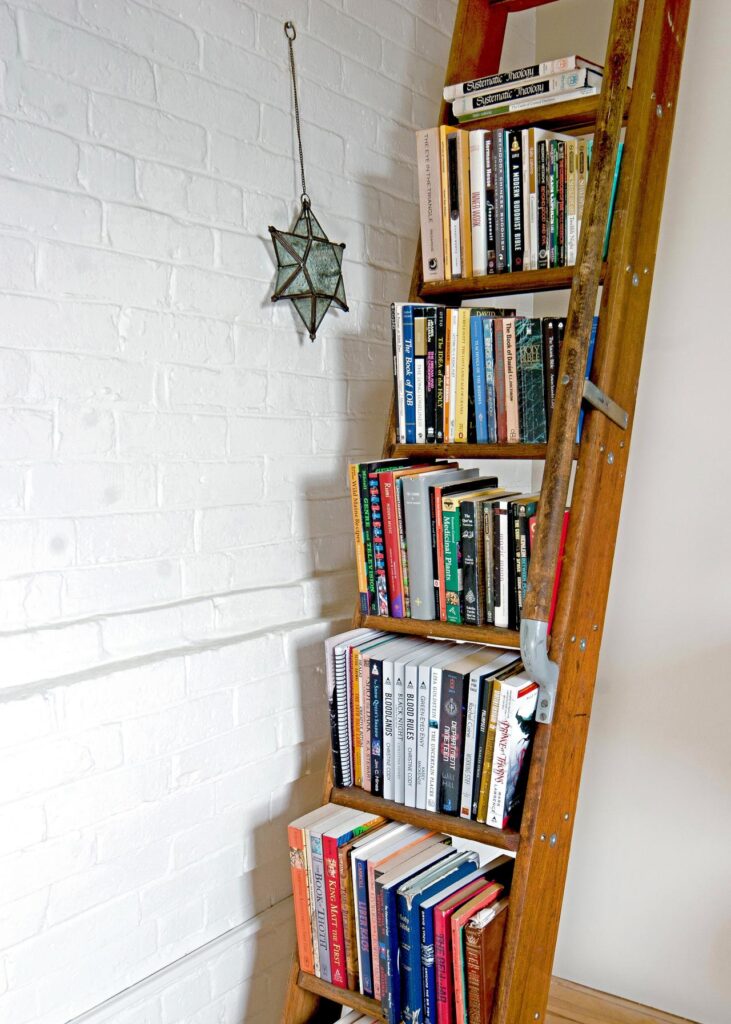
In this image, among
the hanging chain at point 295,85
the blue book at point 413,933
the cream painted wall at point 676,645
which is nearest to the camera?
the blue book at point 413,933

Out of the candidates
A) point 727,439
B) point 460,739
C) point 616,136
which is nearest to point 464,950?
point 460,739

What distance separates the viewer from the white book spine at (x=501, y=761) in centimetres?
147

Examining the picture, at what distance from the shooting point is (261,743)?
5.79ft

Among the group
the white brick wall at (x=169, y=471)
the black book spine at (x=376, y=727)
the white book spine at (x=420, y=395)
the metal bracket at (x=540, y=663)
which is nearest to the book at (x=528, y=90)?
the white brick wall at (x=169, y=471)

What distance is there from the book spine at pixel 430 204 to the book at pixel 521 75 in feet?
0.36

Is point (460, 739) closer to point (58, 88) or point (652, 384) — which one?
point (652, 384)

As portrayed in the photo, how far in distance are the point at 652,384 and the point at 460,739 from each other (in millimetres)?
942

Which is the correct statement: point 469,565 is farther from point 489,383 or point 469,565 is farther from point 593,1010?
point 593,1010

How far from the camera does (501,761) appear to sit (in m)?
1.50

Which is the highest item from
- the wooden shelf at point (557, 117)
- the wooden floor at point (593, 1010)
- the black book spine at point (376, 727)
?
the wooden shelf at point (557, 117)

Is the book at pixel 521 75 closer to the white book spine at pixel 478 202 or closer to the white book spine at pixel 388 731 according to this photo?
the white book spine at pixel 478 202

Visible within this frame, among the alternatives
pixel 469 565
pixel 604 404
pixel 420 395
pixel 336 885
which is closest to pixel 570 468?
pixel 604 404

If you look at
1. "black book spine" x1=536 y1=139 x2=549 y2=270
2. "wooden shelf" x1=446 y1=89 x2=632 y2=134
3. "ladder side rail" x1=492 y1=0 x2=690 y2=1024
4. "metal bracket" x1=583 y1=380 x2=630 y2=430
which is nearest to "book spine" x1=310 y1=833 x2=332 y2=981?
"ladder side rail" x1=492 y1=0 x2=690 y2=1024

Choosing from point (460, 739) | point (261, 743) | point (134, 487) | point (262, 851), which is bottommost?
point (262, 851)
